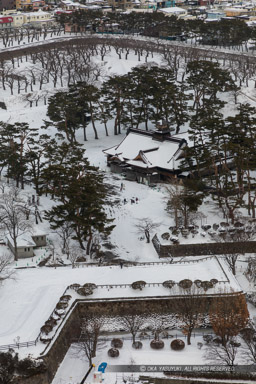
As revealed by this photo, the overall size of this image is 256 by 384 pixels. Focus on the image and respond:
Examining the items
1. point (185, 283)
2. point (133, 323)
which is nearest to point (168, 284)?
point (185, 283)

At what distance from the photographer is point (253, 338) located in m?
36.9

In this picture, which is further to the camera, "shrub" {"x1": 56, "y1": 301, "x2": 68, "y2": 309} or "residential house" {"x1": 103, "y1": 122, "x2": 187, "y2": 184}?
"residential house" {"x1": 103, "y1": 122, "x2": 187, "y2": 184}

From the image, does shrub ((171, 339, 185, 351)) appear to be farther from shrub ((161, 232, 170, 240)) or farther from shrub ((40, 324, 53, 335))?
shrub ((161, 232, 170, 240))

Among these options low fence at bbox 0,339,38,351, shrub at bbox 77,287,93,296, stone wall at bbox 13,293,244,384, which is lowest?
stone wall at bbox 13,293,244,384

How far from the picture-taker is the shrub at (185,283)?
39406mm

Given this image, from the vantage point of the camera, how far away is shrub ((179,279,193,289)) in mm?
39406

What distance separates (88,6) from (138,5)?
11809mm

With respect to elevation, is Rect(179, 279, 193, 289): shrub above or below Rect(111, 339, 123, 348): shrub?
above

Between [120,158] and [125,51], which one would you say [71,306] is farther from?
[125,51]

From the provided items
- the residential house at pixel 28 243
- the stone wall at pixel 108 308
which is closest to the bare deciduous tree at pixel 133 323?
the stone wall at pixel 108 308

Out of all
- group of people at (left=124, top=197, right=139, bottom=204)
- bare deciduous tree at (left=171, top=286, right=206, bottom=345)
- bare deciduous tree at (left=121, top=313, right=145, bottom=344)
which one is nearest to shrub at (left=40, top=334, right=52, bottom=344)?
bare deciduous tree at (left=121, top=313, right=145, bottom=344)

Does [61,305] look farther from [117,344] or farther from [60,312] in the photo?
[117,344]

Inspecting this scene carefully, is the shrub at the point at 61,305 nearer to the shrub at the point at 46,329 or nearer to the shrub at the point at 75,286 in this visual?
the shrub at the point at 46,329

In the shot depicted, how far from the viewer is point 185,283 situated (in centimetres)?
3953
